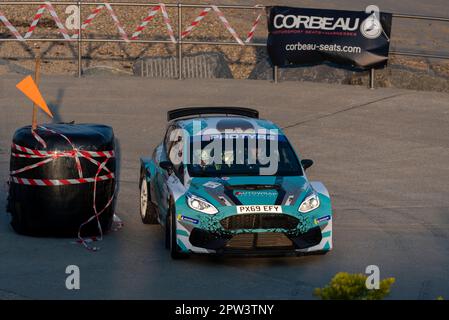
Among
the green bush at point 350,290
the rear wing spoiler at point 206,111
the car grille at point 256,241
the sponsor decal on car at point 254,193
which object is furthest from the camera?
the rear wing spoiler at point 206,111

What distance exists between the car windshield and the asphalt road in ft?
3.40

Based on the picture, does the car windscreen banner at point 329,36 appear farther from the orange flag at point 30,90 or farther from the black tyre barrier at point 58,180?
the black tyre barrier at point 58,180

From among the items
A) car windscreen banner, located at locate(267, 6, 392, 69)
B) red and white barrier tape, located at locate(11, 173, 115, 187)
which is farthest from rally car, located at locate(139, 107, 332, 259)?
car windscreen banner, located at locate(267, 6, 392, 69)

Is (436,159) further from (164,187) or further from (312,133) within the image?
(164,187)

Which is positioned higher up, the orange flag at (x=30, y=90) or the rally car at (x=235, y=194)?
the orange flag at (x=30, y=90)

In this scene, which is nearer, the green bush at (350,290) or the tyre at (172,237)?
the green bush at (350,290)

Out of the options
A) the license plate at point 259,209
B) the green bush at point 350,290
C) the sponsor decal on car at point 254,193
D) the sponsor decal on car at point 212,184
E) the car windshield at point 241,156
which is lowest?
the license plate at point 259,209

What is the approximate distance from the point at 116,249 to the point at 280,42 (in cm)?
1122

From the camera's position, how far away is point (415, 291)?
11406 millimetres

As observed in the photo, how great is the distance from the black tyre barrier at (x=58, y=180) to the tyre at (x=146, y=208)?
0.86 m

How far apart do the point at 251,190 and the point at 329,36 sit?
36.4 feet

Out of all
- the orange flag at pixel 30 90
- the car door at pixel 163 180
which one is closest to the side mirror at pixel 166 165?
the car door at pixel 163 180

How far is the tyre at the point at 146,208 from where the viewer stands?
1459cm

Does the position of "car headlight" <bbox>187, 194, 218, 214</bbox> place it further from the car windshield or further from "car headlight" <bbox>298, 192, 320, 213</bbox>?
"car headlight" <bbox>298, 192, 320, 213</bbox>
